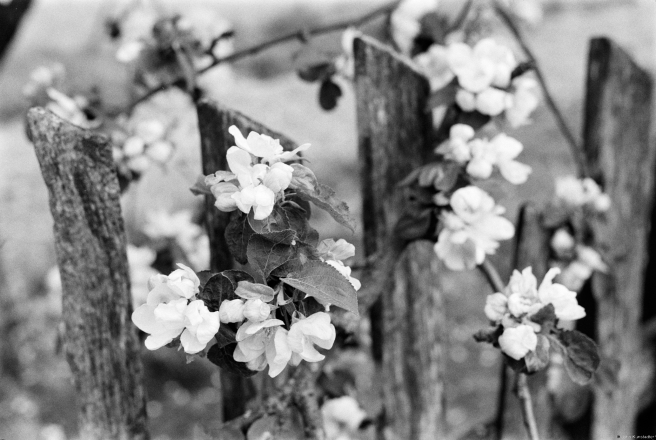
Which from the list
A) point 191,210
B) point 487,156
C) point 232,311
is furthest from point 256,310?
point 191,210

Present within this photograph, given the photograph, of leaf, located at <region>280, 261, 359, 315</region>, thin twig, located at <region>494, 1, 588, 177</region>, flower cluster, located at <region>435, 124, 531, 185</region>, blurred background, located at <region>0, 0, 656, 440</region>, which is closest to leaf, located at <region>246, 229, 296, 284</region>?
leaf, located at <region>280, 261, 359, 315</region>

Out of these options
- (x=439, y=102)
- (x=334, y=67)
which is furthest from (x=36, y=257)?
(x=439, y=102)

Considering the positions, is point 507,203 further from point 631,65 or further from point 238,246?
point 238,246

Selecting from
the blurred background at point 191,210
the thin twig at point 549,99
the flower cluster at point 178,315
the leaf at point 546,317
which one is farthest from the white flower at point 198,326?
the blurred background at point 191,210

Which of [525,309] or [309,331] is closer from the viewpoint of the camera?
[309,331]

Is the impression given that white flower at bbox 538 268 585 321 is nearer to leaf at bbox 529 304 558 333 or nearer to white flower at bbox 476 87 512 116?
leaf at bbox 529 304 558 333

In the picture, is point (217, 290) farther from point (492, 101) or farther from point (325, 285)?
point (492, 101)
